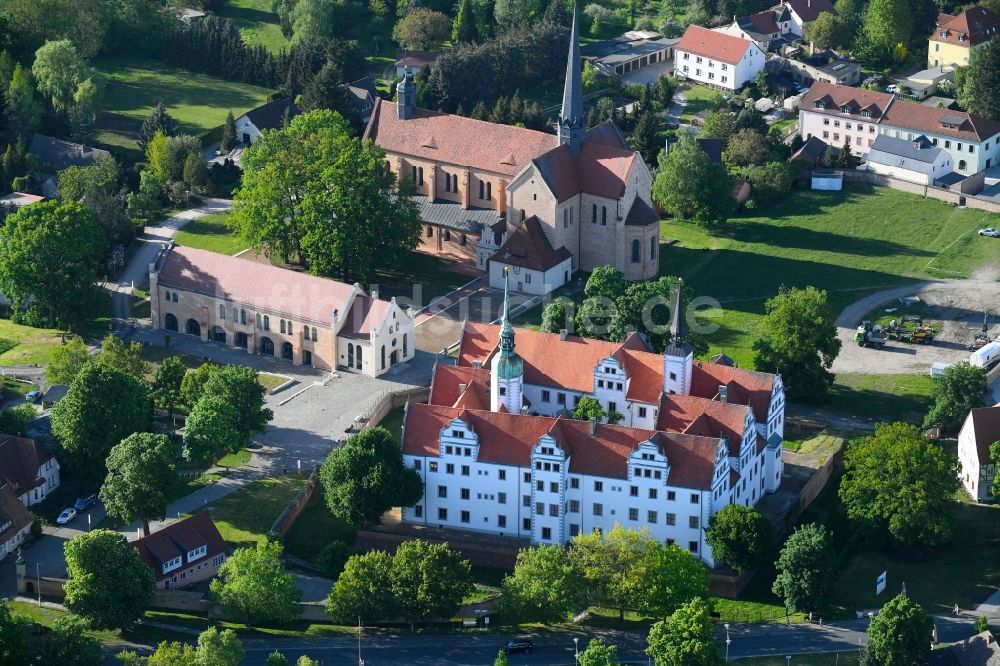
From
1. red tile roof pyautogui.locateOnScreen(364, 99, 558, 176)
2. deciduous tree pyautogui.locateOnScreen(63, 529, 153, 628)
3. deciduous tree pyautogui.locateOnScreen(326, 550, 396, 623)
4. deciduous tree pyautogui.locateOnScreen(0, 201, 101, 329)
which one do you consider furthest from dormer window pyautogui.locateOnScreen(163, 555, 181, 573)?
red tile roof pyautogui.locateOnScreen(364, 99, 558, 176)

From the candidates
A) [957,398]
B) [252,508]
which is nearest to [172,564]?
[252,508]

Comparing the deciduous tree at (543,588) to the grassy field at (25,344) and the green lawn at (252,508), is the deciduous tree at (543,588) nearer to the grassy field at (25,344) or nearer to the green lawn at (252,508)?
the green lawn at (252,508)

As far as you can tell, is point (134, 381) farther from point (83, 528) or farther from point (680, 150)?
point (680, 150)

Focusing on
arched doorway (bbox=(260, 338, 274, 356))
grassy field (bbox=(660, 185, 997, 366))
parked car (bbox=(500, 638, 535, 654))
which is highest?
grassy field (bbox=(660, 185, 997, 366))

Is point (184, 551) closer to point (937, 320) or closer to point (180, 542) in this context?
point (180, 542)

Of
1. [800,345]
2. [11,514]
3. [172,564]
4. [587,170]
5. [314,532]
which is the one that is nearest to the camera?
[172,564]

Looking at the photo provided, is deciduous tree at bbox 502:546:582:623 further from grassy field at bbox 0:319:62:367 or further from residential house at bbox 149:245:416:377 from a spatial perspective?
grassy field at bbox 0:319:62:367
